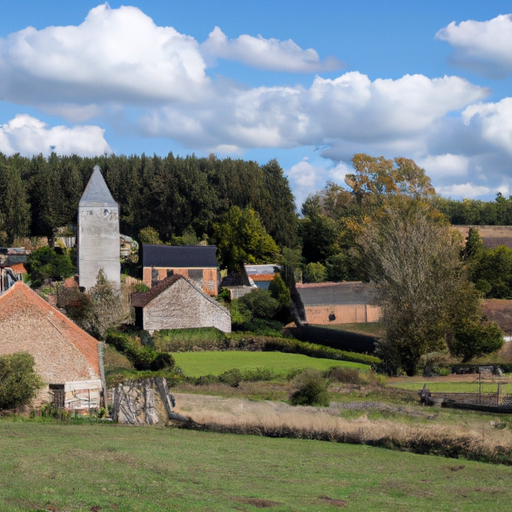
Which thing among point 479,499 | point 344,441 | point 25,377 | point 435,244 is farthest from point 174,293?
point 479,499

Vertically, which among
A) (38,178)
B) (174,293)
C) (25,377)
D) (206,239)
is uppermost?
(38,178)

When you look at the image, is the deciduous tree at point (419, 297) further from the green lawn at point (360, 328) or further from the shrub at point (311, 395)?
the shrub at point (311, 395)

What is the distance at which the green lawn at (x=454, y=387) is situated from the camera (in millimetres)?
31528

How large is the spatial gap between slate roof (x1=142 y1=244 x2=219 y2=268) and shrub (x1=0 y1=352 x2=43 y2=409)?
4129cm

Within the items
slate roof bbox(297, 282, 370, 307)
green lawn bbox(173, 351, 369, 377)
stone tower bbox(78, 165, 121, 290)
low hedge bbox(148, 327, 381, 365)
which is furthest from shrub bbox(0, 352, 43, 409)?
stone tower bbox(78, 165, 121, 290)

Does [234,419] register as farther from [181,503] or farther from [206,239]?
[206,239]

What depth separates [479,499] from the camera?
511 inches

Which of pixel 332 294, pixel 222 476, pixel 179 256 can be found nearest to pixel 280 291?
pixel 332 294

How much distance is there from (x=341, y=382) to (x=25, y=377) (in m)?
16.0

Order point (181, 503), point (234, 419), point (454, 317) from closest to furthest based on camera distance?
point (181, 503) → point (234, 419) → point (454, 317)

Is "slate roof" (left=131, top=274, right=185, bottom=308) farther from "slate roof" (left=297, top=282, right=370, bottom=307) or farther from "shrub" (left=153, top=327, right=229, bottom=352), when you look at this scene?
"slate roof" (left=297, top=282, right=370, bottom=307)

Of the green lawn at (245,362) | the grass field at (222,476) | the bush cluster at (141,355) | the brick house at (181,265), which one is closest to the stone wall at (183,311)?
the green lawn at (245,362)

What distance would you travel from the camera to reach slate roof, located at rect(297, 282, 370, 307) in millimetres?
58125

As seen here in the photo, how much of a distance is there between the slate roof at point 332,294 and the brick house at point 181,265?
1087cm
